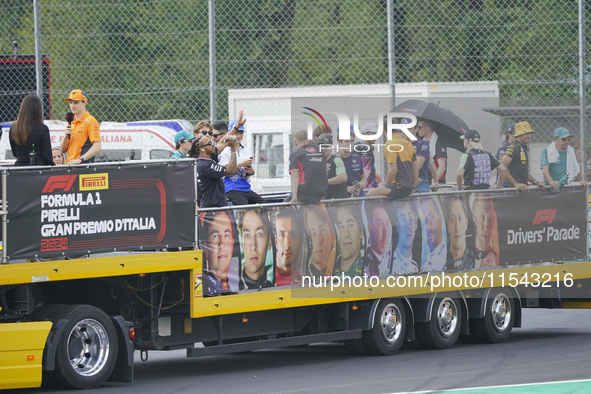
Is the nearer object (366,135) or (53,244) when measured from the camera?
(53,244)

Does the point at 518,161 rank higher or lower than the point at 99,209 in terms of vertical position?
higher

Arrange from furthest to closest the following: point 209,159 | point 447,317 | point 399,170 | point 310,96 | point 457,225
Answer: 1. point 310,96
2. point 457,225
3. point 447,317
4. point 399,170
5. point 209,159

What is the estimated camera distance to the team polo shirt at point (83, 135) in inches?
398

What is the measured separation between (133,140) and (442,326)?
12.7 m

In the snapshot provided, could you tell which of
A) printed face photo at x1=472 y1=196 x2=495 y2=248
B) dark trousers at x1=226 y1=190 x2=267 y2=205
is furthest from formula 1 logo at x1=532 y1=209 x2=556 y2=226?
dark trousers at x1=226 y1=190 x2=267 y2=205

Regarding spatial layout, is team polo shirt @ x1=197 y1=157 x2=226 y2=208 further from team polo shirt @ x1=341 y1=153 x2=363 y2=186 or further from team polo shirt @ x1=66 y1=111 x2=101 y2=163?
team polo shirt @ x1=341 y1=153 x2=363 y2=186

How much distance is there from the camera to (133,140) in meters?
22.6

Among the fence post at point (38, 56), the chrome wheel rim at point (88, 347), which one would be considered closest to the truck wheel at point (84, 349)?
the chrome wheel rim at point (88, 347)

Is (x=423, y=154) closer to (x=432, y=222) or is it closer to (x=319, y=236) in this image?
(x=432, y=222)

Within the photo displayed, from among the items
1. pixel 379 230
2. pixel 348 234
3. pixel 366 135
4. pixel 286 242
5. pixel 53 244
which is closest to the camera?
pixel 53 244

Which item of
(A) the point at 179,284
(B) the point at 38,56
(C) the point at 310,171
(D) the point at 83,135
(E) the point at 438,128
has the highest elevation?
(B) the point at 38,56

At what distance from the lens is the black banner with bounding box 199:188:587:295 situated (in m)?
9.58

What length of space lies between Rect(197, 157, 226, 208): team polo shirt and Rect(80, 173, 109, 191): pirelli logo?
136 cm

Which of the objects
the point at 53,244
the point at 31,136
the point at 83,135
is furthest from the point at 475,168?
the point at 53,244
